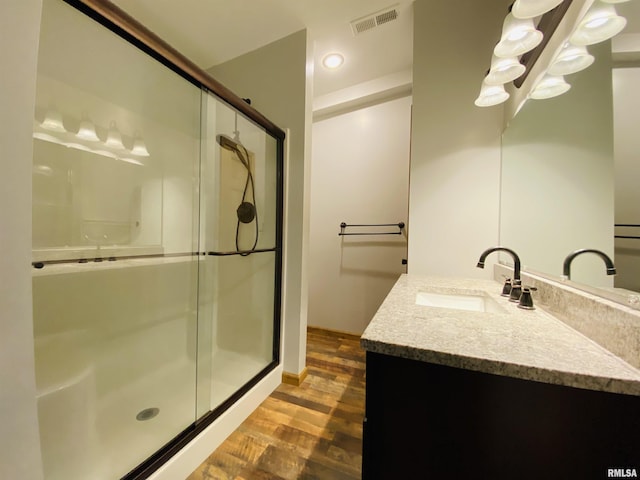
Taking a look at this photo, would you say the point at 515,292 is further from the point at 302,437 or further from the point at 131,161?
the point at 131,161

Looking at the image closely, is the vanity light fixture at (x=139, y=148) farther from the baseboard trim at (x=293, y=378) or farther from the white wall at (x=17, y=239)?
the baseboard trim at (x=293, y=378)

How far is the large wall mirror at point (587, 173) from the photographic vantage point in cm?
60

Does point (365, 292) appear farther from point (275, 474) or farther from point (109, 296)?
point (109, 296)

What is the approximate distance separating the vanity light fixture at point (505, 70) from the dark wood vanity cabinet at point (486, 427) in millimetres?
1228

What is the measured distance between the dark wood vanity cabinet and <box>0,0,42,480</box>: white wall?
2.38 ft

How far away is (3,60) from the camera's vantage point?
1.38ft

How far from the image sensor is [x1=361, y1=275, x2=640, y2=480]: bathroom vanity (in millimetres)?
433

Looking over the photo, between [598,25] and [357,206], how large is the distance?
70.0 inches

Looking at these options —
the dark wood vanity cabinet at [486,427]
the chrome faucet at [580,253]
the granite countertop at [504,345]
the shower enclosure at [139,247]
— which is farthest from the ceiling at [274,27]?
the dark wood vanity cabinet at [486,427]

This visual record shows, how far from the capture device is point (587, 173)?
0.80 m

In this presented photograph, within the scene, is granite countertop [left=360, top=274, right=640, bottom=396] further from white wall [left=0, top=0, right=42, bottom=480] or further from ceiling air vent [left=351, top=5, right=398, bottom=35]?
ceiling air vent [left=351, top=5, right=398, bottom=35]

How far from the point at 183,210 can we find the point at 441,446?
1743mm

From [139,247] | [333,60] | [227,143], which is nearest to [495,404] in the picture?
[227,143]

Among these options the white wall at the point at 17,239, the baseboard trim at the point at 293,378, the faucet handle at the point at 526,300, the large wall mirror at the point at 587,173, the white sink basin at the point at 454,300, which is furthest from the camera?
the baseboard trim at the point at 293,378
